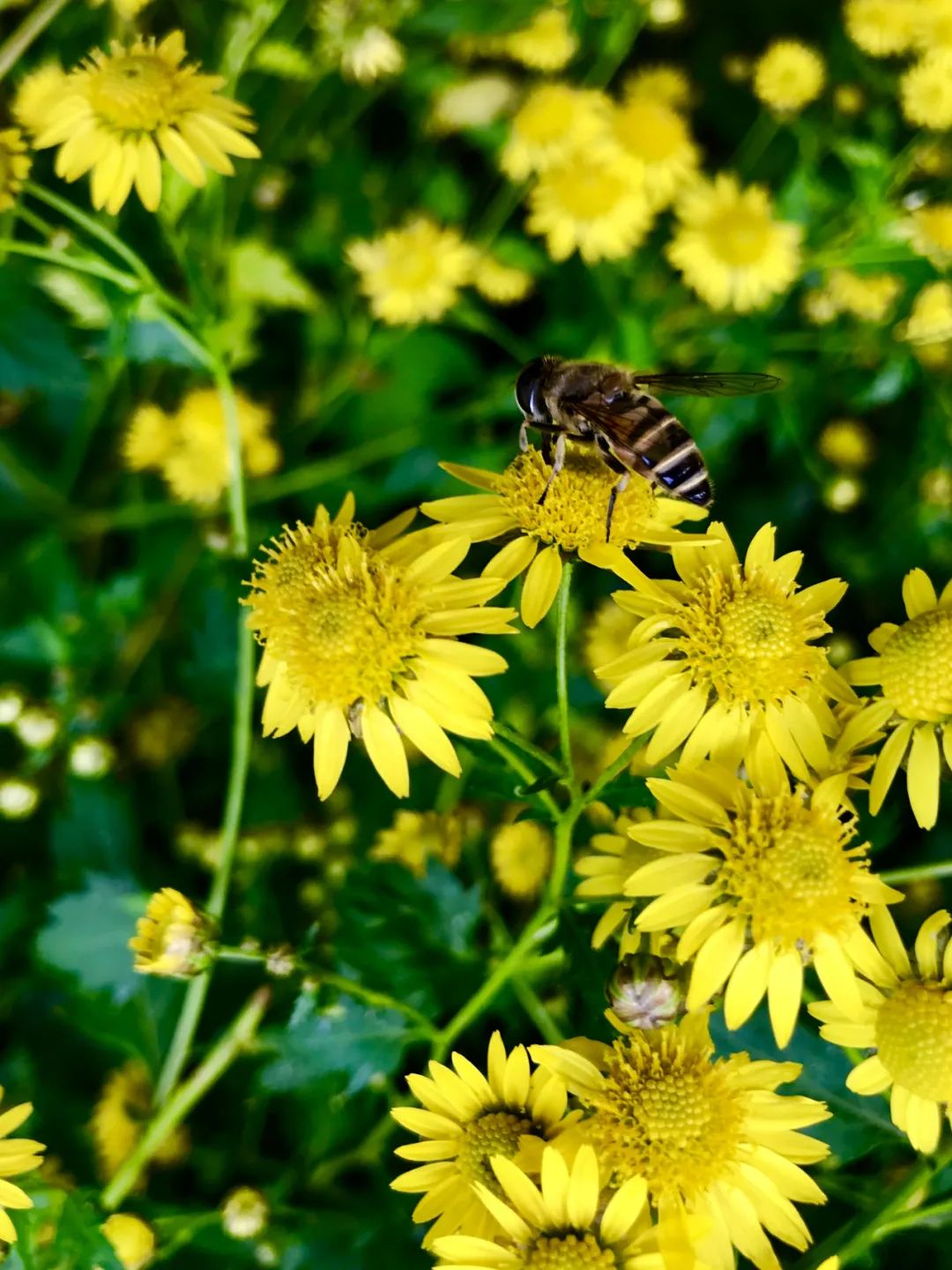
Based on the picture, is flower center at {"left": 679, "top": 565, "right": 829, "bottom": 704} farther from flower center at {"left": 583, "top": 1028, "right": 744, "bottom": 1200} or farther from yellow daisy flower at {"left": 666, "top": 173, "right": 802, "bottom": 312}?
yellow daisy flower at {"left": 666, "top": 173, "right": 802, "bottom": 312}

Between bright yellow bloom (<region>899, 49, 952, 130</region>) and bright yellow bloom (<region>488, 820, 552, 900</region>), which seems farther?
bright yellow bloom (<region>899, 49, 952, 130</region>)

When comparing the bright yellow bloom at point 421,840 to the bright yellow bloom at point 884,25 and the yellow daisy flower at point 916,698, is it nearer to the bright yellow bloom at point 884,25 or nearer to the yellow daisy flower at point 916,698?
the yellow daisy flower at point 916,698

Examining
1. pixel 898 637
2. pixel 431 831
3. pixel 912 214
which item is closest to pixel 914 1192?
pixel 898 637

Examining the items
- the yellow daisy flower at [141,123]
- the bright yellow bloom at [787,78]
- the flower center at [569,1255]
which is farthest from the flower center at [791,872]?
the bright yellow bloom at [787,78]

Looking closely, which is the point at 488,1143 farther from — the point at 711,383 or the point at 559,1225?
the point at 711,383

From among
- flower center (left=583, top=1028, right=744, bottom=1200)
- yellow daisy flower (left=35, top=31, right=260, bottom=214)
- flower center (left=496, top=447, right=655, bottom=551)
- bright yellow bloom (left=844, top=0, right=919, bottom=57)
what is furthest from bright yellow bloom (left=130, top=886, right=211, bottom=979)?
bright yellow bloom (left=844, top=0, right=919, bottom=57)

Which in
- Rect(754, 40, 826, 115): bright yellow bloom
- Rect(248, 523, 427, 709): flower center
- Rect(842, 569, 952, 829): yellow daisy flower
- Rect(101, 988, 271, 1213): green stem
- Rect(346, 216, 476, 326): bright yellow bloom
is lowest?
Rect(101, 988, 271, 1213): green stem

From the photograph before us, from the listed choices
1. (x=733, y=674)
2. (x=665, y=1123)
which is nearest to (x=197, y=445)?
(x=733, y=674)
